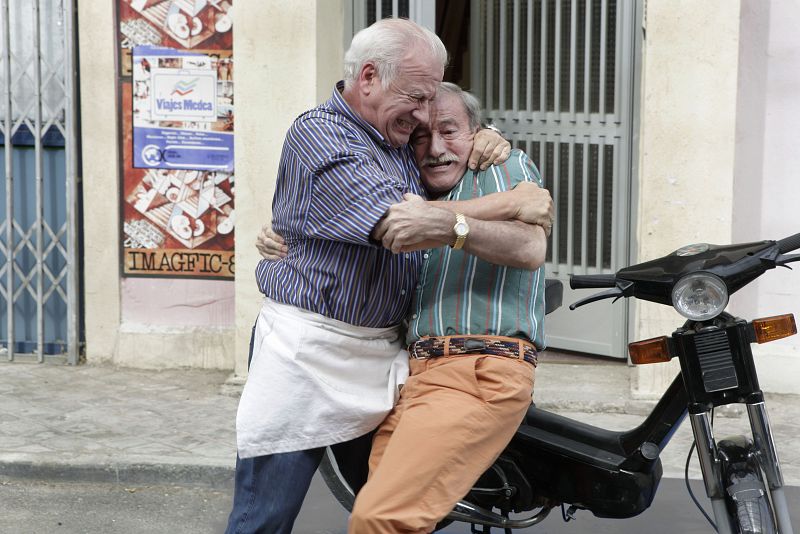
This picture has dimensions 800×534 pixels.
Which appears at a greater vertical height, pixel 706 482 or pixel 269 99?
pixel 269 99

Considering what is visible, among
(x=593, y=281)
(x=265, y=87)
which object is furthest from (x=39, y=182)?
(x=593, y=281)

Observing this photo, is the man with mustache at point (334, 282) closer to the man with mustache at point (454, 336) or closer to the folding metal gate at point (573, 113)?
the man with mustache at point (454, 336)

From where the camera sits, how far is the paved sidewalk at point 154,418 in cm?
524

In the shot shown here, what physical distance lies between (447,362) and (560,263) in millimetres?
4006

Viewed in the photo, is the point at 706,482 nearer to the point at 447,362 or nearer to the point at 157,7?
the point at 447,362

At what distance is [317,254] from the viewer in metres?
3.10

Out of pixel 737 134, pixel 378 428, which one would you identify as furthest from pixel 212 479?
pixel 737 134

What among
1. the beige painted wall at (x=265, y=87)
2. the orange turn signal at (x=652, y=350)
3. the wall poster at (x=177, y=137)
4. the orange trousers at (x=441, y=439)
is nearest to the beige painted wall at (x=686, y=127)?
the beige painted wall at (x=265, y=87)

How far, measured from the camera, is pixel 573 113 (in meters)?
6.81

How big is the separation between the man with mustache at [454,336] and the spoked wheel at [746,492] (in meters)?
0.56

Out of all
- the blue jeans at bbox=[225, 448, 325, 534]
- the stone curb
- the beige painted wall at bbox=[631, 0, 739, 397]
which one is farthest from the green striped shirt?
the beige painted wall at bbox=[631, 0, 739, 397]

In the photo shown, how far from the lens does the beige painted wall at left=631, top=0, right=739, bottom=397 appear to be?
18.8 ft

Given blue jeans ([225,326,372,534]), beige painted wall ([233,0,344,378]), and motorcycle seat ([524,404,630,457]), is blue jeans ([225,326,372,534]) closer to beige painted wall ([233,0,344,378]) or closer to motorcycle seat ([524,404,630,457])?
motorcycle seat ([524,404,630,457])

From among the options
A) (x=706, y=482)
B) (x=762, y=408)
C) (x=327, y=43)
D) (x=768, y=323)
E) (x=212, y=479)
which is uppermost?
(x=327, y=43)
